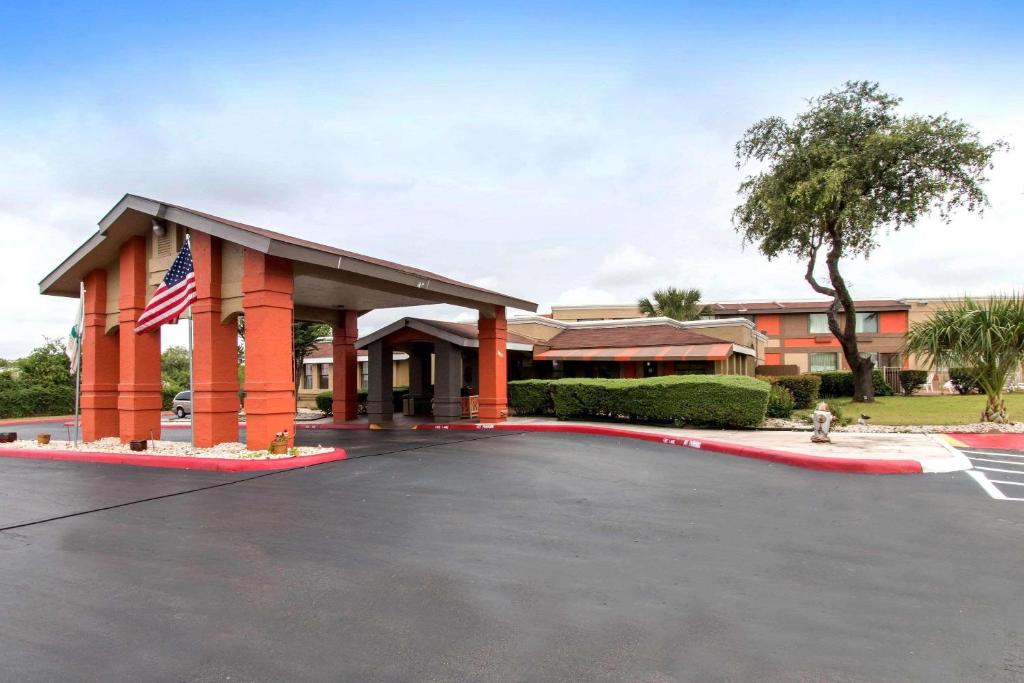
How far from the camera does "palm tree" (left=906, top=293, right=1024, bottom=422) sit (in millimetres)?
16453

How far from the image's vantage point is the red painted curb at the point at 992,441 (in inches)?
551

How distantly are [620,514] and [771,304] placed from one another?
4575cm

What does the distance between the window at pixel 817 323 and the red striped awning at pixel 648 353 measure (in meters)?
23.9

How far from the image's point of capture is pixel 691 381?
18.3m

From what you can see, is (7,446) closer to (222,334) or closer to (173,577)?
(222,334)

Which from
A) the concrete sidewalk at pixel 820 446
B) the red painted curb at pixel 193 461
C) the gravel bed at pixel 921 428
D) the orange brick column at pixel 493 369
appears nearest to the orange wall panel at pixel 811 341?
the gravel bed at pixel 921 428

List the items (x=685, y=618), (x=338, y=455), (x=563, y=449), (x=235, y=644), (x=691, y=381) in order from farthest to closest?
(x=691, y=381)
(x=563, y=449)
(x=338, y=455)
(x=685, y=618)
(x=235, y=644)

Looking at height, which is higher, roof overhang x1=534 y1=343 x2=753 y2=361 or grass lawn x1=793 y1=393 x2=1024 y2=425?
roof overhang x1=534 y1=343 x2=753 y2=361

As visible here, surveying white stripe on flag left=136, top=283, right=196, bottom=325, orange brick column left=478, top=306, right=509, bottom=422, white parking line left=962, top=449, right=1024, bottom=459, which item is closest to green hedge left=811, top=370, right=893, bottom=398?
orange brick column left=478, top=306, right=509, bottom=422

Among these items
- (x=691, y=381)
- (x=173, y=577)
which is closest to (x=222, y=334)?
(x=173, y=577)

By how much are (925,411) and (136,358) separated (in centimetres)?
2453

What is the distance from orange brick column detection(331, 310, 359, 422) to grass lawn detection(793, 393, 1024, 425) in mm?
15770

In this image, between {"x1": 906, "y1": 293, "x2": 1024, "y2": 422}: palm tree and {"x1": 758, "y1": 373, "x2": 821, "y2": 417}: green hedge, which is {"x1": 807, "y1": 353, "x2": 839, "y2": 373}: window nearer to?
{"x1": 758, "y1": 373, "x2": 821, "y2": 417}: green hedge

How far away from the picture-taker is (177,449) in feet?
46.5
